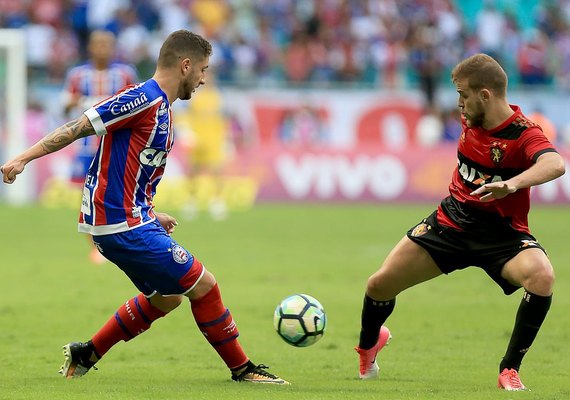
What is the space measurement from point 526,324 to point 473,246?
1.89ft

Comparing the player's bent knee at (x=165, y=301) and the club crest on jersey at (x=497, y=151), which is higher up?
the club crest on jersey at (x=497, y=151)

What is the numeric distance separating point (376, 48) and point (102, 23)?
697 cm

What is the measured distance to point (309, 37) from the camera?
28.6m

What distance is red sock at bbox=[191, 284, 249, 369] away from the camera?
6789 mm

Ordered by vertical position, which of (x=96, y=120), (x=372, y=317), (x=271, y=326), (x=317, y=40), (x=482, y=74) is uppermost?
(x=317, y=40)

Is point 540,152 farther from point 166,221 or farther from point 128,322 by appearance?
point 128,322

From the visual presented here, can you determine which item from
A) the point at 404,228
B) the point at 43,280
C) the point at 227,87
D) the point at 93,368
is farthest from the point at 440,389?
the point at 227,87

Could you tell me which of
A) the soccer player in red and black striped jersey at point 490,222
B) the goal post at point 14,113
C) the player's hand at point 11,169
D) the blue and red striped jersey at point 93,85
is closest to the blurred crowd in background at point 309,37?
the goal post at point 14,113

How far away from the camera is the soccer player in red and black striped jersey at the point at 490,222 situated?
6.67 m

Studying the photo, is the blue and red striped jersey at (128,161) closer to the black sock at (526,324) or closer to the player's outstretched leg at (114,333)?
the player's outstretched leg at (114,333)

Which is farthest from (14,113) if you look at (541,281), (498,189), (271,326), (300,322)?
(498,189)

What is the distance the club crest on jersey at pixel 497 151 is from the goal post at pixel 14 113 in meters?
17.4

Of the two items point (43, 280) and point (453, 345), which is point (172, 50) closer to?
point (453, 345)

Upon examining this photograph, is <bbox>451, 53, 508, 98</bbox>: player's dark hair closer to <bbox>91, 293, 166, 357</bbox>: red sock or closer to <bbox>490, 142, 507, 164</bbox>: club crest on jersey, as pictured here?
<bbox>490, 142, 507, 164</bbox>: club crest on jersey
